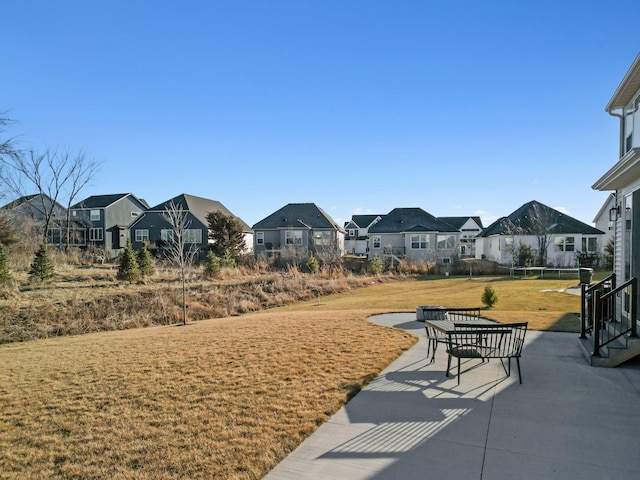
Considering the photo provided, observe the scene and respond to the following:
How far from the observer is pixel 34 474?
3502 millimetres

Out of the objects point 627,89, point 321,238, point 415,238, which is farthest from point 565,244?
point 627,89

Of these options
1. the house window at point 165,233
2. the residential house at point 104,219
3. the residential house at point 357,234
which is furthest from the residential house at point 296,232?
the residential house at point 357,234

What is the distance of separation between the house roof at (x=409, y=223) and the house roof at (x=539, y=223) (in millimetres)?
5836

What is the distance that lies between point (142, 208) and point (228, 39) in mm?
44014

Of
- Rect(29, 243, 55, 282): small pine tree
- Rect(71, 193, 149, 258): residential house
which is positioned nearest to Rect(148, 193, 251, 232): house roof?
Rect(71, 193, 149, 258): residential house

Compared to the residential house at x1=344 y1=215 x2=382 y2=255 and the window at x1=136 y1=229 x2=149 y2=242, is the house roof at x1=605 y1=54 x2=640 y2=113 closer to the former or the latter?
the window at x1=136 y1=229 x2=149 y2=242

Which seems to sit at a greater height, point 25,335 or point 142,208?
point 142,208

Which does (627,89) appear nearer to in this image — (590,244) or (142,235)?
(590,244)

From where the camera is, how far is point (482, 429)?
165 inches

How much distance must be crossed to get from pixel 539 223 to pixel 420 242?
11.1 metres

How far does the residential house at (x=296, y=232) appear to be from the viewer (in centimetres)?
4053

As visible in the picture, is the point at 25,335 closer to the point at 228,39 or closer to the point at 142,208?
the point at 228,39

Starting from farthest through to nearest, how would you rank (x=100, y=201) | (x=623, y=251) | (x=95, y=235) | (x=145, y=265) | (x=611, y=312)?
(x=100, y=201)
(x=95, y=235)
(x=145, y=265)
(x=611, y=312)
(x=623, y=251)

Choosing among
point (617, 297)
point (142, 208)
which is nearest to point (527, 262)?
point (617, 297)
